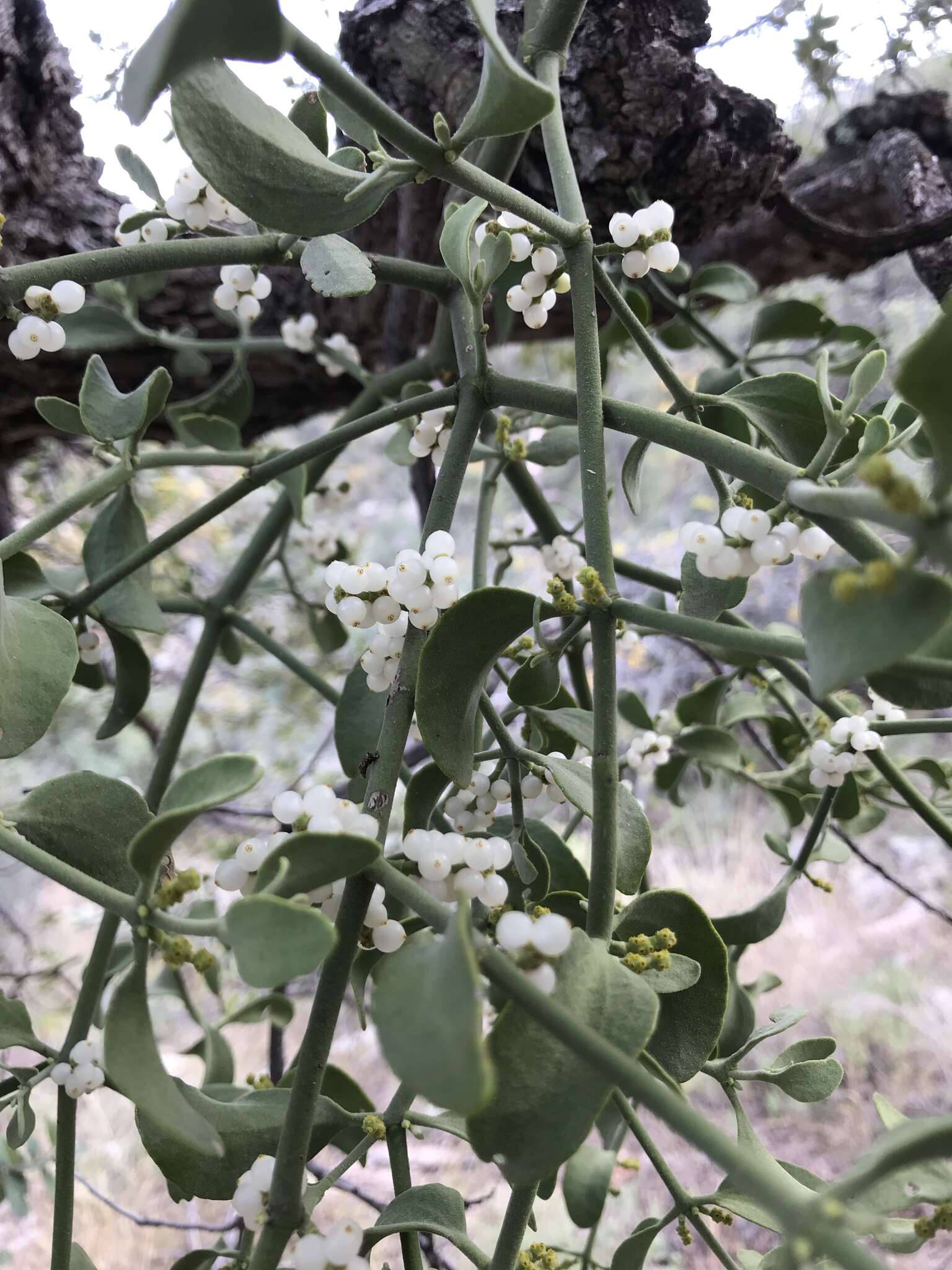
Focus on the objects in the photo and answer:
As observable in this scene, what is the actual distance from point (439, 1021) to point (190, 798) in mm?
94

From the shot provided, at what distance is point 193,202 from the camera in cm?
43

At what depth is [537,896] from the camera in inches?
14.1

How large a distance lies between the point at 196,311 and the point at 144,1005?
27.0 inches

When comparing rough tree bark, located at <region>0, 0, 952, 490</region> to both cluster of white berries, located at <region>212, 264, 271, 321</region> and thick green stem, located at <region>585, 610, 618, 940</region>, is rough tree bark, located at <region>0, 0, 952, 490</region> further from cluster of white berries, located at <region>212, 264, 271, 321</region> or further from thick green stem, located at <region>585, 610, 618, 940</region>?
thick green stem, located at <region>585, 610, 618, 940</region>

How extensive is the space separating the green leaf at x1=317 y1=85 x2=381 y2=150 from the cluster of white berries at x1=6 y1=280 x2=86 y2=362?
0.40 feet

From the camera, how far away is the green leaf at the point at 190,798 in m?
0.22

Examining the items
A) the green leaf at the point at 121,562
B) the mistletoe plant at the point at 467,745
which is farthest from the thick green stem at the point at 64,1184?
the green leaf at the point at 121,562

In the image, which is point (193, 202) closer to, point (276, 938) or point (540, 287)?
point (540, 287)

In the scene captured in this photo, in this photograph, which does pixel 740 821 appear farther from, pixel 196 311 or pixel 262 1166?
pixel 262 1166

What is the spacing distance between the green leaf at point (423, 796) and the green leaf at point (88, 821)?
0.28 ft

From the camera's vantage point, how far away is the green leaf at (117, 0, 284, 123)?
203mm

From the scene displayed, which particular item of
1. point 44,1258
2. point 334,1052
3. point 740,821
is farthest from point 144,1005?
point 740,821

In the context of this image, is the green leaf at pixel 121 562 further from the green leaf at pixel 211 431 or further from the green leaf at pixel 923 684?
the green leaf at pixel 923 684

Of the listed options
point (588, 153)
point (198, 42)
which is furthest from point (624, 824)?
point (588, 153)
